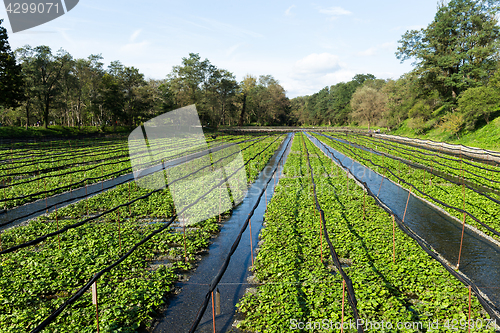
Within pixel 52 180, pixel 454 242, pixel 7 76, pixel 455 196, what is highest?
pixel 7 76

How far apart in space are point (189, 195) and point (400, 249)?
10.2m

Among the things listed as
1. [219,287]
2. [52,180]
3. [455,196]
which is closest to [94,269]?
[219,287]

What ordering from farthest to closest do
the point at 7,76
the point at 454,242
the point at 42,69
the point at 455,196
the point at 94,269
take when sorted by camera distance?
the point at 42,69 → the point at 7,76 → the point at 455,196 → the point at 454,242 → the point at 94,269

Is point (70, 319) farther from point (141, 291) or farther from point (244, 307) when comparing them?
point (244, 307)

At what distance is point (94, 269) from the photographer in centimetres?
735

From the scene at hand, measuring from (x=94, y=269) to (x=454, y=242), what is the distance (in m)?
11.1

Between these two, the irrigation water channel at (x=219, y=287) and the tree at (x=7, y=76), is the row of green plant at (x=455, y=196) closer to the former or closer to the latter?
the irrigation water channel at (x=219, y=287)

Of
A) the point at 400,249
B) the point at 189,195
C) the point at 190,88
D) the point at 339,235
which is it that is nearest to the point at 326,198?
the point at 339,235

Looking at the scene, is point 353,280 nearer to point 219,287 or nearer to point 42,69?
point 219,287

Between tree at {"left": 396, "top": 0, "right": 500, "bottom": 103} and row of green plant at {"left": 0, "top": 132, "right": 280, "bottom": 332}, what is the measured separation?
144ft

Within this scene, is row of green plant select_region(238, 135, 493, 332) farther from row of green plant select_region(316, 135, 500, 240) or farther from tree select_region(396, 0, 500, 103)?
tree select_region(396, 0, 500, 103)

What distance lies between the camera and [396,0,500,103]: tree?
37.8 metres

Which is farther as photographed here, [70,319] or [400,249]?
[400,249]

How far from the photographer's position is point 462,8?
40188 millimetres
